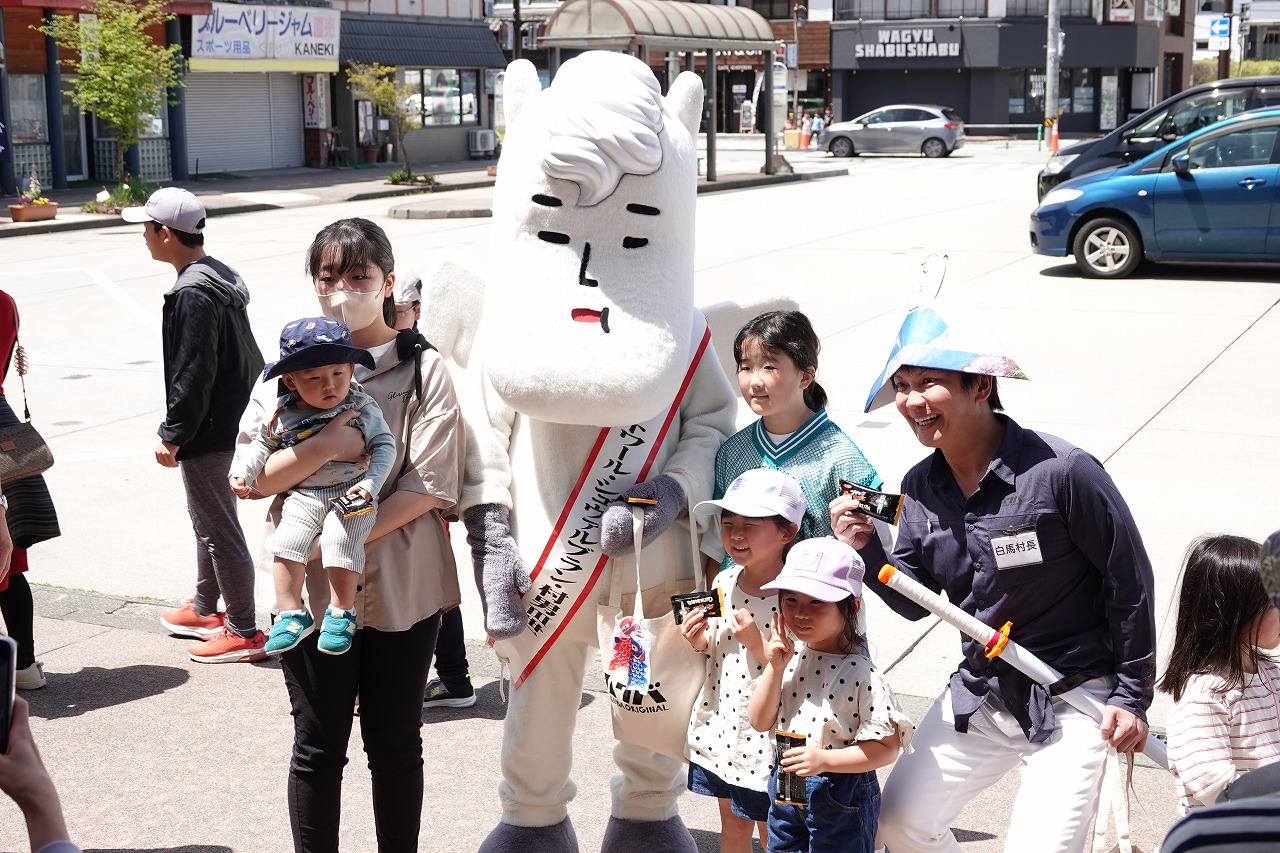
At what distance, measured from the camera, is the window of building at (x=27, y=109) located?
2652cm

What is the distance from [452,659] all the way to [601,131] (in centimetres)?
236

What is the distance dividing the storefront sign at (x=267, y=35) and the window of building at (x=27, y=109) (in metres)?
3.77

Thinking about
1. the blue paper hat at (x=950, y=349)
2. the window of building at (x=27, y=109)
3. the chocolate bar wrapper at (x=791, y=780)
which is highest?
Answer: the window of building at (x=27, y=109)

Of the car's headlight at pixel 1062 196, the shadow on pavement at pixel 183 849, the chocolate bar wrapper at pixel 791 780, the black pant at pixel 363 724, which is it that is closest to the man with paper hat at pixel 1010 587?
the chocolate bar wrapper at pixel 791 780

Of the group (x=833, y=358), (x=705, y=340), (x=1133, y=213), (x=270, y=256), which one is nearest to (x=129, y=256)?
(x=270, y=256)

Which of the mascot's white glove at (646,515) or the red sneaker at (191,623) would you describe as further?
the red sneaker at (191,623)

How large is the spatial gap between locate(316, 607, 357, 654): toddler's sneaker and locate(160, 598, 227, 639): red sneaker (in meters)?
2.67

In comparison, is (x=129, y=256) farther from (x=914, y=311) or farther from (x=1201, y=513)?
(x=914, y=311)

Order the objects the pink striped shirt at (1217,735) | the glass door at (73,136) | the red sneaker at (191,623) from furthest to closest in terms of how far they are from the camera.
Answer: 1. the glass door at (73,136)
2. the red sneaker at (191,623)
3. the pink striped shirt at (1217,735)

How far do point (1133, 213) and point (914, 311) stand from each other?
11919 millimetres

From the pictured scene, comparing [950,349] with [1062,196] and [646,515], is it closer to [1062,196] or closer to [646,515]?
[646,515]

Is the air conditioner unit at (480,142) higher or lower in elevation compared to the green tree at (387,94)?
lower

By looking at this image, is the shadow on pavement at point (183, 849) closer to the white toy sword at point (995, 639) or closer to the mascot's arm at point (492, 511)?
the mascot's arm at point (492, 511)

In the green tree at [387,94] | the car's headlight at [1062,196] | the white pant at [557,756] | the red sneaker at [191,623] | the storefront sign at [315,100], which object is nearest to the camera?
the white pant at [557,756]
